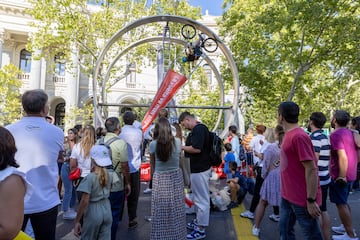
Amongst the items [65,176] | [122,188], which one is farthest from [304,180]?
[65,176]

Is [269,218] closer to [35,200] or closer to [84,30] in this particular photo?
[35,200]

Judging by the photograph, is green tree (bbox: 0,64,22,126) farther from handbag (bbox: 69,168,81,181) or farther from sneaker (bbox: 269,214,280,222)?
sneaker (bbox: 269,214,280,222)

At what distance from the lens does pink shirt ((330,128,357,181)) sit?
411 centimetres

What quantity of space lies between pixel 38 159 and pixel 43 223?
563 mm

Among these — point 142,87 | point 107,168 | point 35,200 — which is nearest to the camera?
point 35,200

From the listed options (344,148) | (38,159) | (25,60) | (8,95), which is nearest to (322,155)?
(344,148)

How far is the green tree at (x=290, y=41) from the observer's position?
1190 cm

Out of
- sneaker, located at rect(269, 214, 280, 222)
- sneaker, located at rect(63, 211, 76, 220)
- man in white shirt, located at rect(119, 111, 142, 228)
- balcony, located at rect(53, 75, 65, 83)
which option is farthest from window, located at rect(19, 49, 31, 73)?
sneaker, located at rect(269, 214, 280, 222)

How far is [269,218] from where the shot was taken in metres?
5.23

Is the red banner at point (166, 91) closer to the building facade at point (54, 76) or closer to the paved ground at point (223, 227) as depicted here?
the paved ground at point (223, 227)

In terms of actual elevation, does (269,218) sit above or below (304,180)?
below

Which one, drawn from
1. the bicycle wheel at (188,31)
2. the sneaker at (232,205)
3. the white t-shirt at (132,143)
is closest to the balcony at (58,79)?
the bicycle wheel at (188,31)

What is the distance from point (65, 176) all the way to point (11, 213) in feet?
13.7

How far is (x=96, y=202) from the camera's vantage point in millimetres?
3086
